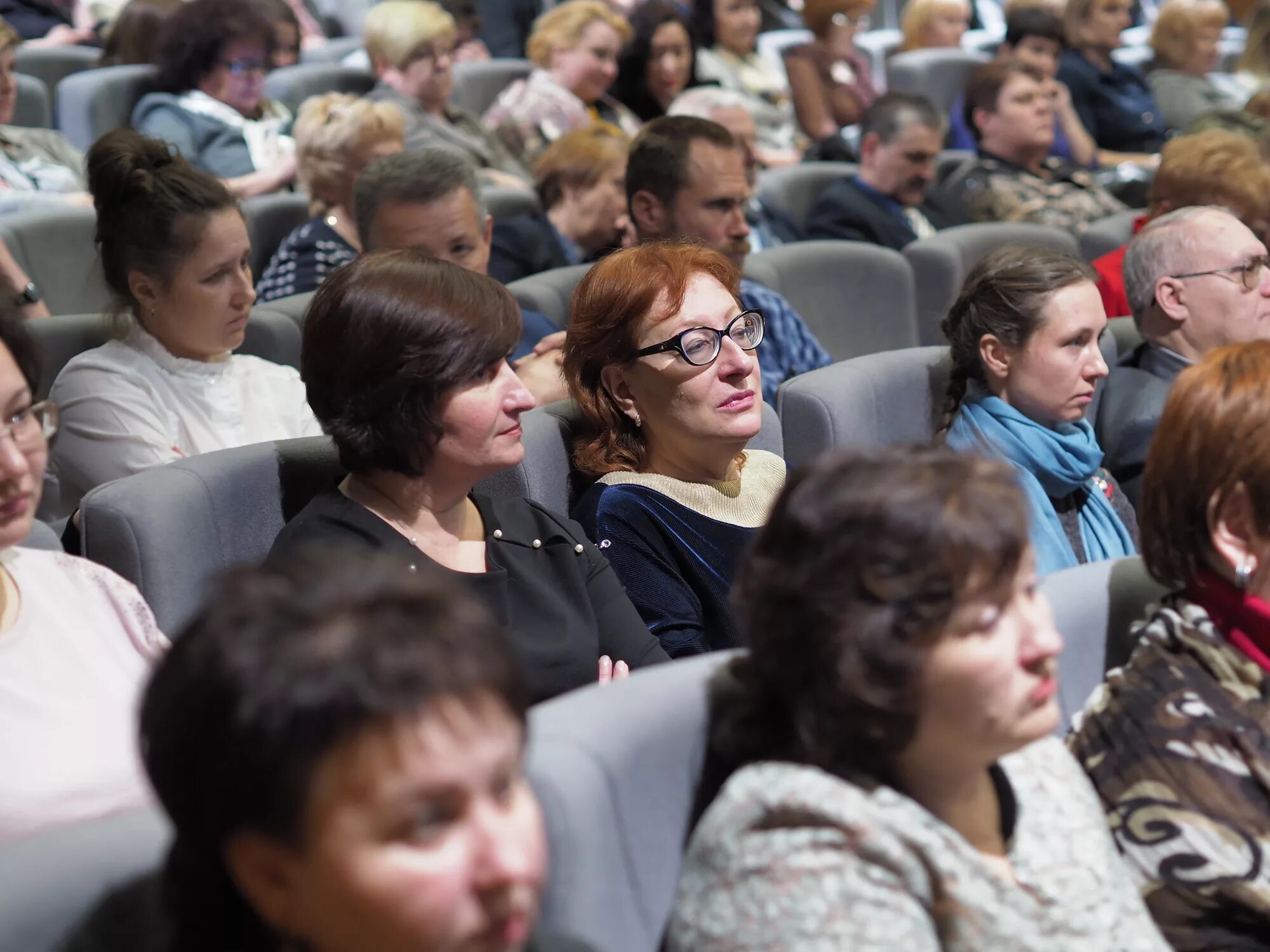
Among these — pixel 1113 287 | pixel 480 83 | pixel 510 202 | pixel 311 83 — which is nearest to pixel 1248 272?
pixel 1113 287

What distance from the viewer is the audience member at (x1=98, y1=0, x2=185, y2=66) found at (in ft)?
16.2

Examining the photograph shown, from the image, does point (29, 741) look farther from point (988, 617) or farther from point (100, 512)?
point (988, 617)

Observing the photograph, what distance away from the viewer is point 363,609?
881mm

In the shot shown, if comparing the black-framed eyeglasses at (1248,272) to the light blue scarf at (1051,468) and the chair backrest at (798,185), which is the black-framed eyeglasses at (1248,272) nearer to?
the light blue scarf at (1051,468)

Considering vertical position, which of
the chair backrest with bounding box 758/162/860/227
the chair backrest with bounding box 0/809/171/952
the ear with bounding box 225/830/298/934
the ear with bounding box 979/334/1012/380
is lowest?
the chair backrest with bounding box 758/162/860/227

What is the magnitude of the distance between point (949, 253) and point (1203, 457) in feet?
7.14

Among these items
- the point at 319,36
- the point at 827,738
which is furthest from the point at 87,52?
the point at 827,738

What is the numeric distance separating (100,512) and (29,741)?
489 mm

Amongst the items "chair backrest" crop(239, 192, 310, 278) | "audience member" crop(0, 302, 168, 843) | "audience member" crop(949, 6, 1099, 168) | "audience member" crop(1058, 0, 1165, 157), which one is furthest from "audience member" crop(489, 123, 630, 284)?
"audience member" crop(1058, 0, 1165, 157)

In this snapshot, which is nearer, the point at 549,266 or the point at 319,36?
the point at 549,266

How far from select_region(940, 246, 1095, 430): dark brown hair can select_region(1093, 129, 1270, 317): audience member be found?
A: 0.95 metres

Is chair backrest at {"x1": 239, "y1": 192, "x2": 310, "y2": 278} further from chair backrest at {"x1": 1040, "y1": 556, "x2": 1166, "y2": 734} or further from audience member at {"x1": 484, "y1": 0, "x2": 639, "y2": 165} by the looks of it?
chair backrest at {"x1": 1040, "y1": 556, "x2": 1166, "y2": 734}

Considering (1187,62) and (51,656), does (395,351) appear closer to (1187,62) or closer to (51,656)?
(51,656)

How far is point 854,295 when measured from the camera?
3584 millimetres
